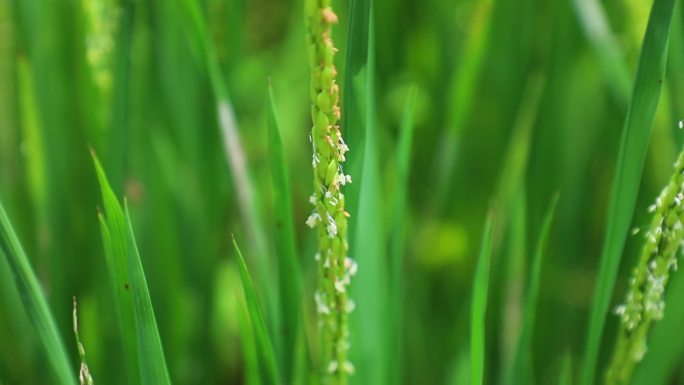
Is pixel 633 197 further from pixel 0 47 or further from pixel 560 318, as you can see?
pixel 0 47

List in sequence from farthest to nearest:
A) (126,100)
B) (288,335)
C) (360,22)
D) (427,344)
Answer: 1. (427,344)
2. (126,100)
3. (288,335)
4. (360,22)

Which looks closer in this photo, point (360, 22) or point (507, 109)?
point (360, 22)

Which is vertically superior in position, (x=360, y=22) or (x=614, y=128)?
(x=360, y=22)

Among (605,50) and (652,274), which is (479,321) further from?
(605,50)

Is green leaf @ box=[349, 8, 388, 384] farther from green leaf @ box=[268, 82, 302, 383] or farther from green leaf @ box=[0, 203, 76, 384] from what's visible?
green leaf @ box=[0, 203, 76, 384]

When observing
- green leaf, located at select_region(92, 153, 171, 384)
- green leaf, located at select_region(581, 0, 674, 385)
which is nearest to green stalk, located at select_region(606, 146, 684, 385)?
green leaf, located at select_region(581, 0, 674, 385)

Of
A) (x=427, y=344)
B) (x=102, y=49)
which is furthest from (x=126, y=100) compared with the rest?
(x=427, y=344)

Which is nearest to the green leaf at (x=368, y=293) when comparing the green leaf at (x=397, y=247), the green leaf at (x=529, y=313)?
the green leaf at (x=397, y=247)
